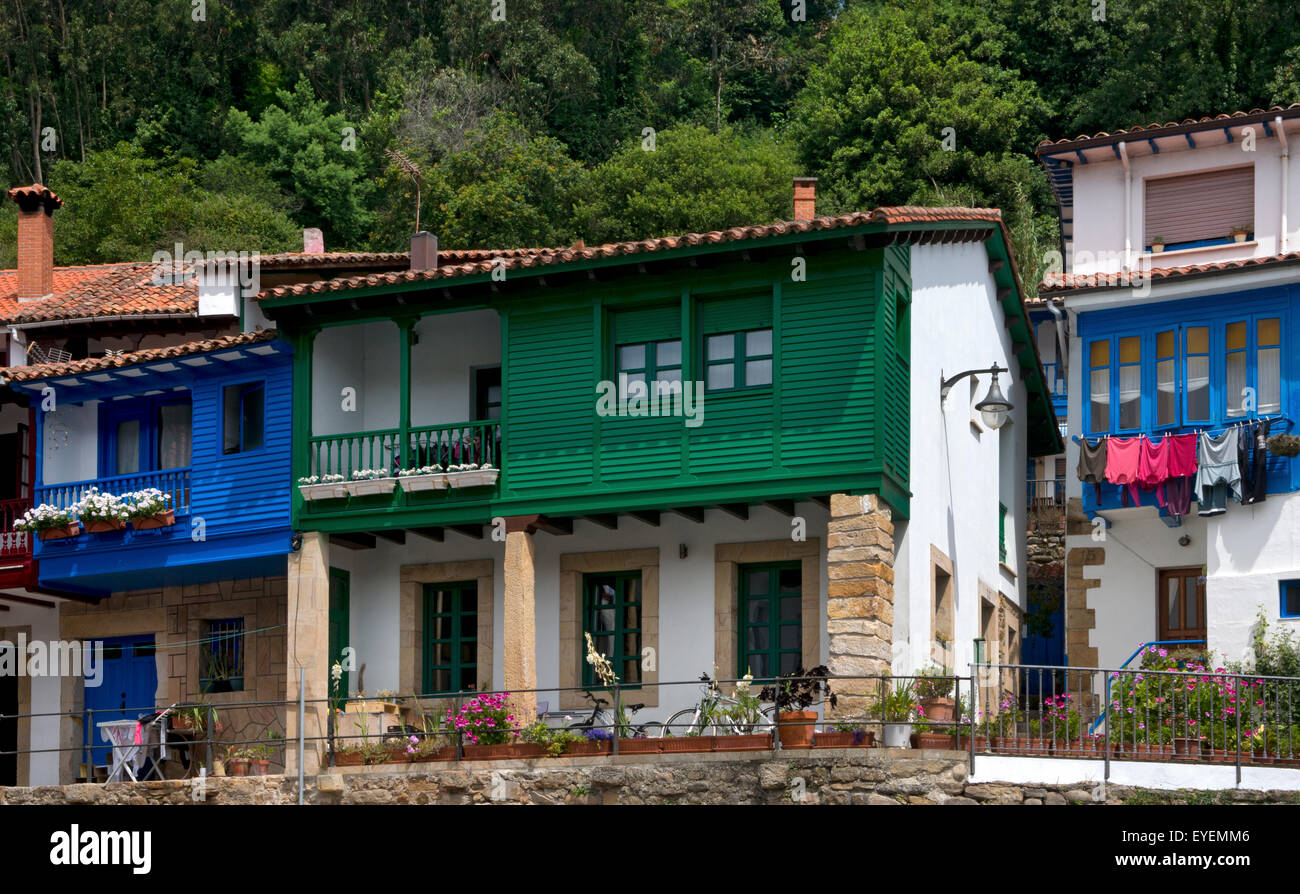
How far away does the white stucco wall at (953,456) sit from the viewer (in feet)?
72.7

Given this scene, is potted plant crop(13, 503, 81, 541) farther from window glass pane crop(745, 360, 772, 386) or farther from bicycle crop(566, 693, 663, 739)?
window glass pane crop(745, 360, 772, 386)

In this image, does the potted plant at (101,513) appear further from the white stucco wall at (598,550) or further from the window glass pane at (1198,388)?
the window glass pane at (1198,388)

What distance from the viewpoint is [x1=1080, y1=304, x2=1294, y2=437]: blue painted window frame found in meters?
25.4

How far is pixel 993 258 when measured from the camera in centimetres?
2688

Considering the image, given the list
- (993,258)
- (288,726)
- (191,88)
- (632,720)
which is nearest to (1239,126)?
(993,258)

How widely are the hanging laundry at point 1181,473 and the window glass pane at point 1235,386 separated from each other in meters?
0.66

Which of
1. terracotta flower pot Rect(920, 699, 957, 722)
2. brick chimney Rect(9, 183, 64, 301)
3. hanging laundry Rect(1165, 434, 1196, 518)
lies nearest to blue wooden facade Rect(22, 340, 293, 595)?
brick chimney Rect(9, 183, 64, 301)

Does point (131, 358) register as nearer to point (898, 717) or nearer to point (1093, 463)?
point (898, 717)

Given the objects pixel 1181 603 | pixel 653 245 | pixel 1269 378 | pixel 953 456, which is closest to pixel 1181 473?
pixel 1269 378

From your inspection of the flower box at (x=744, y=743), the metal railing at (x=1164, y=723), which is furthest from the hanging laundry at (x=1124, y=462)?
the flower box at (x=744, y=743)

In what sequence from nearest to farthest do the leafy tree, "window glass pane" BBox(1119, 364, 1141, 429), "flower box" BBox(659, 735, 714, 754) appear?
"flower box" BBox(659, 735, 714, 754) < "window glass pane" BBox(1119, 364, 1141, 429) < the leafy tree

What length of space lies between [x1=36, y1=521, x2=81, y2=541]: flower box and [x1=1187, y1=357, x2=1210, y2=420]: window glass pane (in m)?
15.4

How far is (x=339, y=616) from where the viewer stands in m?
24.8

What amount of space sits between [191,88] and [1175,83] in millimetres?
32026
